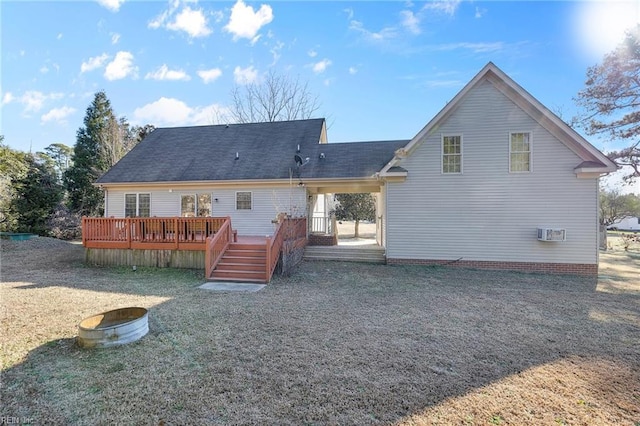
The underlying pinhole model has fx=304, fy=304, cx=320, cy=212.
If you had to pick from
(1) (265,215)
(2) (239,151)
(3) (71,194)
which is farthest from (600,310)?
(3) (71,194)

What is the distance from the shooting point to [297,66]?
2667cm

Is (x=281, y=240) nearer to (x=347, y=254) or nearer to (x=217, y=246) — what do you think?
(x=217, y=246)

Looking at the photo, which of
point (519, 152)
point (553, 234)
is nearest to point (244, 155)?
point (519, 152)

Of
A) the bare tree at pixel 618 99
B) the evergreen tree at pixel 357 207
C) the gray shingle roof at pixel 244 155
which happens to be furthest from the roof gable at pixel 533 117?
the bare tree at pixel 618 99

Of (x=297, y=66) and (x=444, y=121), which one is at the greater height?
(x=297, y=66)

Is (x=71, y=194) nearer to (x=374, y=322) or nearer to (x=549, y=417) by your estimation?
(x=374, y=322)

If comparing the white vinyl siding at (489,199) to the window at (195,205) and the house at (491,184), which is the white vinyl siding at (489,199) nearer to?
the house at (491,184)

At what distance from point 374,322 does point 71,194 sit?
28286 mm

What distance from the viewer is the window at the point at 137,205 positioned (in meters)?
14.7

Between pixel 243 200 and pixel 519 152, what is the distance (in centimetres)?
1102

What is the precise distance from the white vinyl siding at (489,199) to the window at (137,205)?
11407 mm

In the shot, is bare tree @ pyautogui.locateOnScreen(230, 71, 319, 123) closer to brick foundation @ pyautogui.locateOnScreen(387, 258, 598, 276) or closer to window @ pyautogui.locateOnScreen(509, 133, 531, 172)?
window @ pyautogui.locateOnScreen(509, 133, 531, 172)

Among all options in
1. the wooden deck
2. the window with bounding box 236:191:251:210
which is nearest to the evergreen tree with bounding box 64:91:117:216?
the wooden deck

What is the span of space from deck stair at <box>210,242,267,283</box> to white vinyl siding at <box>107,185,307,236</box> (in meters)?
3.50
